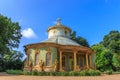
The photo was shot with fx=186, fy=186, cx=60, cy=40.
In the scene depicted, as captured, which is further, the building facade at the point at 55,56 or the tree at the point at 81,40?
the tree at the point at 81,40

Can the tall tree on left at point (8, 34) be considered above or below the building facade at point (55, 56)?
above

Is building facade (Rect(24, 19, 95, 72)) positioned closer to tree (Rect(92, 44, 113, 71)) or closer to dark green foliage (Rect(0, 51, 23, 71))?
dark green foliage (Rect(0, 51, 23, 71))

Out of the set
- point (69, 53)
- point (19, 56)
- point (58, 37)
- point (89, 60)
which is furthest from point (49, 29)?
point (19, 56)

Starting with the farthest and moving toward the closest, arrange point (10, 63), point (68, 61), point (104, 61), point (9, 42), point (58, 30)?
point (104, 61), point (10, 63), point (9, 42), point (58, 30), point (68, 61)

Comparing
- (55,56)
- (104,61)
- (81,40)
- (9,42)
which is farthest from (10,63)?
(81,40)

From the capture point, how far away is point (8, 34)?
3356 cm

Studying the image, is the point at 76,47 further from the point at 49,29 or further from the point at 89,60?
the point at 49,29

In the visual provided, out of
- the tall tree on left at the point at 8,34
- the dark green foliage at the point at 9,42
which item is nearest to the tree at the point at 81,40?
the dark green foliage at the point at 9,42

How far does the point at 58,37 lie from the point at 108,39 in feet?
125

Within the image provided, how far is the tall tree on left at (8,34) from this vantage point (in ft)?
103

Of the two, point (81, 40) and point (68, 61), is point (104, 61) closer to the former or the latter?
point (81, 40)

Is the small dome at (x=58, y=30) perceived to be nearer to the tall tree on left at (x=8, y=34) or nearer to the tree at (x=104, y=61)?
the tall tree on left at (x=8, y=34)

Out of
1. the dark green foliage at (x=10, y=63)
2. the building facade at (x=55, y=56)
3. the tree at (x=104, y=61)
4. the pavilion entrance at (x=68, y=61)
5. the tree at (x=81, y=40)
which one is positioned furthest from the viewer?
the tree at (x=81, y=40)

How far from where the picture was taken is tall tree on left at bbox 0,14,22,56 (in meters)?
31.4
